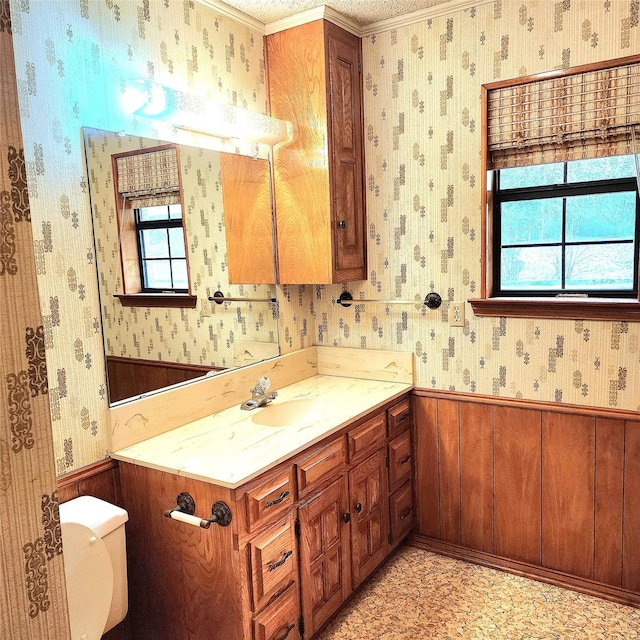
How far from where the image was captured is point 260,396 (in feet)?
8.18

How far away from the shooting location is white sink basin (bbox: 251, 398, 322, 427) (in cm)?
245

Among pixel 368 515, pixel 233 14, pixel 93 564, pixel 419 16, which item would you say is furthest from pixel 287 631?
pixel 419 16

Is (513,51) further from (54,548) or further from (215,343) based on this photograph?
(54,548)

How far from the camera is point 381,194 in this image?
281 centimetres

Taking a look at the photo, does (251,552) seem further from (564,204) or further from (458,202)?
(564,204)

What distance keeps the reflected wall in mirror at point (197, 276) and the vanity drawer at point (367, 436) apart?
62cm

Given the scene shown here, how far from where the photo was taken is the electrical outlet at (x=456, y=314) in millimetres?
2666

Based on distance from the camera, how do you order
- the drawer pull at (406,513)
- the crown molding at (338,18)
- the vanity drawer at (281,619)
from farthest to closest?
the drawer pull at (406,513), the crown molding at (338,18), the vanity drawer at (281,619)

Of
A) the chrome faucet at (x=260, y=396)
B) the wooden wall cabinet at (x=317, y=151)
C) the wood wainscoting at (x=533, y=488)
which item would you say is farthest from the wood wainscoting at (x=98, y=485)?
the wood wainscoting at (x=533, y=488)

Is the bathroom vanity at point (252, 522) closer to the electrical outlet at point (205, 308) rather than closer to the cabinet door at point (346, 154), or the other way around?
the electrical outlet at point (205, 308)

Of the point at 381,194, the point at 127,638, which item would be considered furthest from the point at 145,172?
the point at 127,638

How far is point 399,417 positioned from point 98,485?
1.41 metres

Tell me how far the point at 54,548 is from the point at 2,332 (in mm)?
284

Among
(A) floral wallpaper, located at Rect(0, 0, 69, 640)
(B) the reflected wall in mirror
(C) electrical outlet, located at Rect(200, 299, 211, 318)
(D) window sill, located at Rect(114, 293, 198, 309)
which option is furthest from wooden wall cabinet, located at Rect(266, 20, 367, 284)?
(A) floral wallpaper, located at Rect(0, 0, 69, 640)
